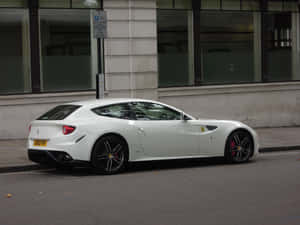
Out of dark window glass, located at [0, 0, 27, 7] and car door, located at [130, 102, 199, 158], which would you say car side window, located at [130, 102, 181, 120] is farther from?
dark window glass, located at [0, 0, 27, 7]

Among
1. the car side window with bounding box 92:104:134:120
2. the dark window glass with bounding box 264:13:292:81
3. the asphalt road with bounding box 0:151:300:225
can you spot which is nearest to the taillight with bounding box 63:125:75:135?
the car side window with bounding box 92:104:134:120

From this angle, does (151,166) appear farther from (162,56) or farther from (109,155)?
(162,56)

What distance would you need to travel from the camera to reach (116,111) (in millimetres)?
10711

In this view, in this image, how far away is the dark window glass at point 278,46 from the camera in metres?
20.0

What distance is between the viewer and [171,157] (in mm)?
11031

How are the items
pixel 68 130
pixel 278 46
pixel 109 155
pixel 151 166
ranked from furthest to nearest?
pixel 278 46 < pixel 151 166 < pixel 109 155 < pixel 68 130

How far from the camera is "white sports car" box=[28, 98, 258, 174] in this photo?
33.1ft

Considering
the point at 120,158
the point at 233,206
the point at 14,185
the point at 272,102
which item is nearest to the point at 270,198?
the point at 233,206

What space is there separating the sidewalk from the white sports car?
75 cm

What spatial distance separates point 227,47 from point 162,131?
907 cm

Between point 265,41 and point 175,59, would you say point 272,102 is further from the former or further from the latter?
point 175,59

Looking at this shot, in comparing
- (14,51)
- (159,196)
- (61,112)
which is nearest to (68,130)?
(61,112)

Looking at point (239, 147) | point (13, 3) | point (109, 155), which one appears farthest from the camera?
point (13, 3)

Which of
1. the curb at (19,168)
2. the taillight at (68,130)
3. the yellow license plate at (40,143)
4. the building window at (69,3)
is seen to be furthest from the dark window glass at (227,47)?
the taillight at (68,130)
